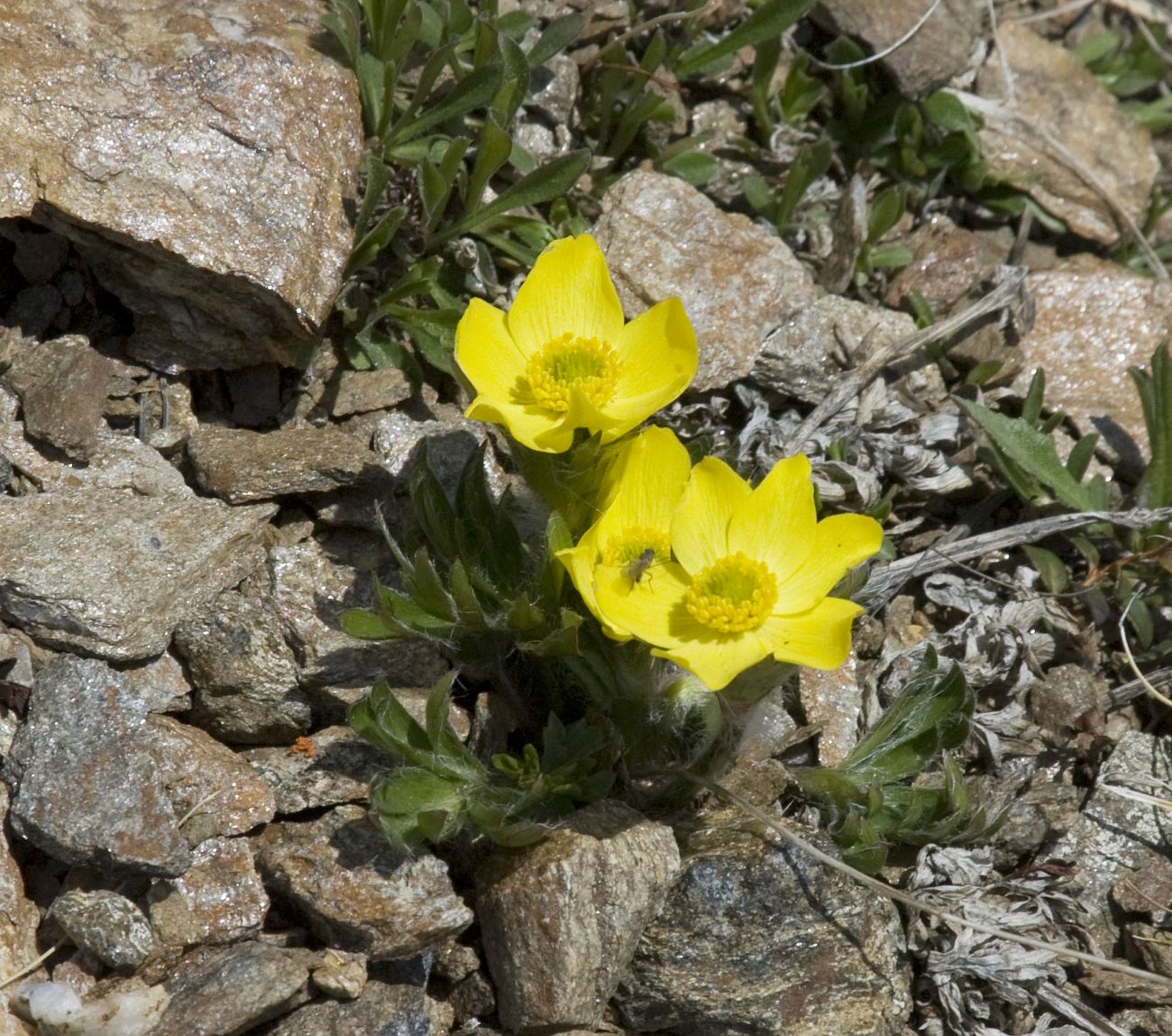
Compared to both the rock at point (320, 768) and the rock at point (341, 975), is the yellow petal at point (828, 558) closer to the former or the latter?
the rock at point (320, 768)

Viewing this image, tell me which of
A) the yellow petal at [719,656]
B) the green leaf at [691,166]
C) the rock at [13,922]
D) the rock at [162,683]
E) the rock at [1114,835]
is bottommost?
the rock at [1114,835]

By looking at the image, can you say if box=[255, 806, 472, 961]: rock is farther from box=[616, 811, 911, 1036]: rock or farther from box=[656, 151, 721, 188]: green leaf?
box=[656, 151, 721, 188]: green leaf

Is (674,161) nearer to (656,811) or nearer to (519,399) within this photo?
(519,399)

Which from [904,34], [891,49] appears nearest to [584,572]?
[891,49]

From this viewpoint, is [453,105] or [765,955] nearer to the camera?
[765,955]

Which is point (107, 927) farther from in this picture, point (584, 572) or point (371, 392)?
point (371, 392)

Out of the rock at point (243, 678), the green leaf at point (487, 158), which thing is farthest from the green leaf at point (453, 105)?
the rock at point (243, 678)

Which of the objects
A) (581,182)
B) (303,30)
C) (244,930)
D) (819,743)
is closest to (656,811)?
(819,743)
